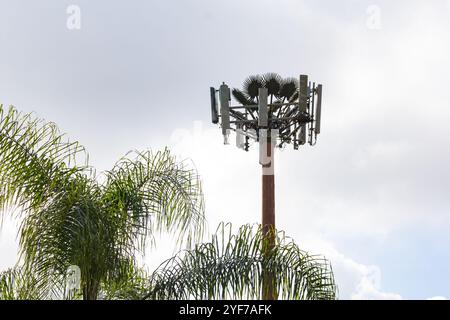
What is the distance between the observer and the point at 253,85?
13.8m

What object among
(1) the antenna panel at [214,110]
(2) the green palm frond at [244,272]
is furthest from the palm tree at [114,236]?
(1) the antenna panel at [214,110]

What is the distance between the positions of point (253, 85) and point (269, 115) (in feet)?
2.35

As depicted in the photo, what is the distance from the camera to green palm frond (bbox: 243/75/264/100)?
45.2 feet

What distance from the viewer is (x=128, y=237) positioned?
341 inches

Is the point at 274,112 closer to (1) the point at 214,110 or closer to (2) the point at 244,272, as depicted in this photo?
(1) the point at 214,110

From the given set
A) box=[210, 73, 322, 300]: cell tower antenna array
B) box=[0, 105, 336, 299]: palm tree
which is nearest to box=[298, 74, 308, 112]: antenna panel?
box=[210, 73, 322, 300]: cell tower antenna array
